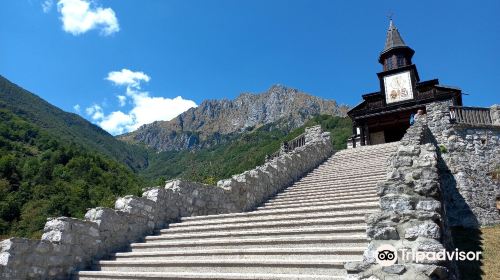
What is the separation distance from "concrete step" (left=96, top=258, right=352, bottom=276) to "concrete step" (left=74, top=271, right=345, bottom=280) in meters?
0.18

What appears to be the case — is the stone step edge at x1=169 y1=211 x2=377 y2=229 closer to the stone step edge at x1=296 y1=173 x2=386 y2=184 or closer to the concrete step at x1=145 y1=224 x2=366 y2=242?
the concrete step at x1=145 y1=224 x2=366 y2=242

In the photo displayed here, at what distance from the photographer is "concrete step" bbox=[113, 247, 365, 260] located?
5.21 metres

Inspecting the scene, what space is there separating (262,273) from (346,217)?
232cm

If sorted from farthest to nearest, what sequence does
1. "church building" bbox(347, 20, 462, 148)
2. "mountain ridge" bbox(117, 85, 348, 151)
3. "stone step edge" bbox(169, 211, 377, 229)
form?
"mountain ridge" bbox(117, 85, 348, 151) < "church building" bbox(347, 20, 462, 148) < "stone step edge" bbox(169, 211, 377, 229)

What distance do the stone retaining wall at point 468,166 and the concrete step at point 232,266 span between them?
11827mm

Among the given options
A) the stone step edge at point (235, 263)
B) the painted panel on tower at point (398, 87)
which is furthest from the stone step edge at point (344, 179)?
the painted panel on tower at point (398, 87)

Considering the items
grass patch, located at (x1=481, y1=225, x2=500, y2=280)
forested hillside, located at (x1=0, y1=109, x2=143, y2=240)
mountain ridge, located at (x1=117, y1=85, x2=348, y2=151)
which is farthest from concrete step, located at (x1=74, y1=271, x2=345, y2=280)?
mountain ridge, located at (x1=117, y1=85, x2=348, y2=151)

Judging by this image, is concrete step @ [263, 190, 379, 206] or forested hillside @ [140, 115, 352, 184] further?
forested hillside @ [140, 115, 352, 184]

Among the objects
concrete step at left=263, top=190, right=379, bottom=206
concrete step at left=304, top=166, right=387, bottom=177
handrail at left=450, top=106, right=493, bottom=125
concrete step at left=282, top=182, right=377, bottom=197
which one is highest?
handrail at left=450, top=106, right=493, bottom=125

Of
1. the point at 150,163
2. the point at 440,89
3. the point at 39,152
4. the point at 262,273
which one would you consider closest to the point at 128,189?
the point at 39,152

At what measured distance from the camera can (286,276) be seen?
15.8 feet

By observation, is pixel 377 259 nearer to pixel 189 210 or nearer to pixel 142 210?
pixel 142 210

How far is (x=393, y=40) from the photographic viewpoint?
30.7m

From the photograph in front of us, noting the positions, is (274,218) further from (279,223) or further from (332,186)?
(332,186)
